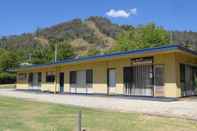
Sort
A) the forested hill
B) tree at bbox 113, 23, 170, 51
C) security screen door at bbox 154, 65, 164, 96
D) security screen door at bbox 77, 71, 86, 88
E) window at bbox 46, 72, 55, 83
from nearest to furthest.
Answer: security screen door at bbox 154, 65, 164, 96 → security screen door at bbox 77, 71, 86, 88 → window at bbox 46, 72, 55, 83 → tree at bbox 113, 23, 170, 51 → the forested hill

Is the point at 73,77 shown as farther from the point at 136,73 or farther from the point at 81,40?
the point at 81,40

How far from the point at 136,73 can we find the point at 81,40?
8343 centimetres

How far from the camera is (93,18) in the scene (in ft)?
413

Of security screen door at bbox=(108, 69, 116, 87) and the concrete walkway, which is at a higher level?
security screen door at bbox=(108, 69, 116, 87)

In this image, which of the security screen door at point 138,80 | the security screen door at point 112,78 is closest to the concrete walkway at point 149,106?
the security screen door at point 138,80

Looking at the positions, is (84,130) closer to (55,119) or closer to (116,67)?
(55,119)

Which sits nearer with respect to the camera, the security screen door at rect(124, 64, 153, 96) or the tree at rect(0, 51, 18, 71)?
the security screen door at rect(124, 64, 153, 96)

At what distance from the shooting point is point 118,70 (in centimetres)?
2433

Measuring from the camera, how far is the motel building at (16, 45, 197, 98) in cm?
2033

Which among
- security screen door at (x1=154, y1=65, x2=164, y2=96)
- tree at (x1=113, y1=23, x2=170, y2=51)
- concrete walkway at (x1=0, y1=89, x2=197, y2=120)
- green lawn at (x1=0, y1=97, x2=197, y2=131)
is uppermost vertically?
tree at (x1=113, y1=23, x2=170, y2=51)

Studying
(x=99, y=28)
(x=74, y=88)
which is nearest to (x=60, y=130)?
(x=74, y=88)

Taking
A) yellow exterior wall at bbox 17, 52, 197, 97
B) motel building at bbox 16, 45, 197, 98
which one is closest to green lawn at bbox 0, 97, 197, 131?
yellow exterior wall at bbox 17, 52, 197, 97

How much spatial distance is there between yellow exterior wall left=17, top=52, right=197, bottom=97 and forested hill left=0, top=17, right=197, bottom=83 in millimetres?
22955

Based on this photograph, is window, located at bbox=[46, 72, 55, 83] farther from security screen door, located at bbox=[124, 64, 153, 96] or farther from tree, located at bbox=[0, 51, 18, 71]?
tree, located at bbox=[0, 51, 18, 71]
